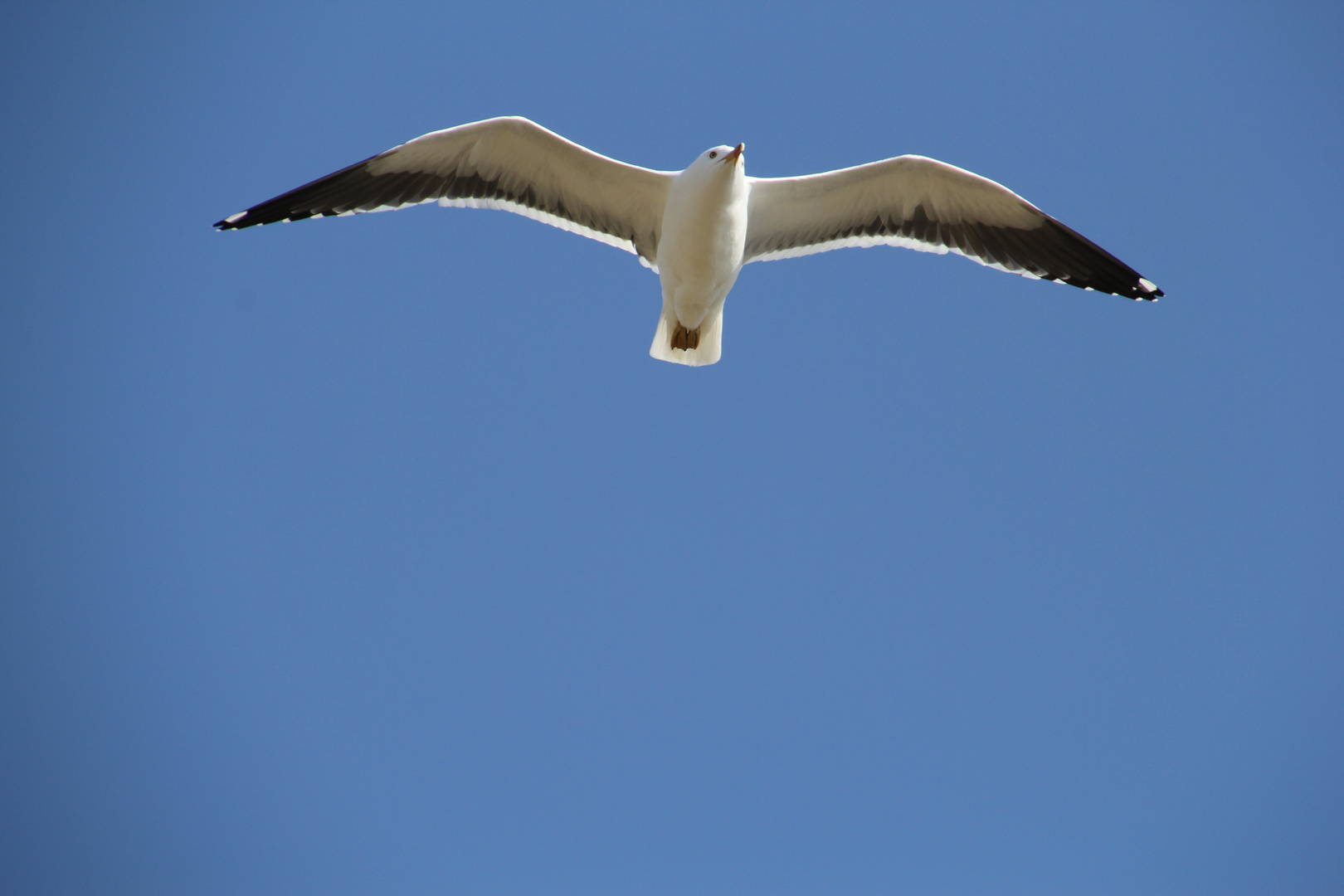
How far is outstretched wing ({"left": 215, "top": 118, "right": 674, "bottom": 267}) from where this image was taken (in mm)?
5633

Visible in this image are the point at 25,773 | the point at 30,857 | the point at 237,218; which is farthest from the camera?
the point at 25,773

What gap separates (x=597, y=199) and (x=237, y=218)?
2.02 metres

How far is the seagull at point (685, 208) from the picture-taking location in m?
5.59

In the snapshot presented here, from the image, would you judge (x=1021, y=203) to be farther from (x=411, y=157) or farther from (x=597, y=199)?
(x=411, y=157)

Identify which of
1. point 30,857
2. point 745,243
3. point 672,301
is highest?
point 745,243

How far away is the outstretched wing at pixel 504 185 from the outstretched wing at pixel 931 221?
70 cm

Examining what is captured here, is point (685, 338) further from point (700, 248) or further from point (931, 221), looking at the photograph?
point (931, 221)

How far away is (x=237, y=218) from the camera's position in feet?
18.2

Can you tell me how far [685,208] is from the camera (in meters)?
5.36

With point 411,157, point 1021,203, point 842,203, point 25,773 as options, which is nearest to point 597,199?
point 411,157

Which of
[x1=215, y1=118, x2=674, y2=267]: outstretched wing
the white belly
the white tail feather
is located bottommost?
the white tail feather

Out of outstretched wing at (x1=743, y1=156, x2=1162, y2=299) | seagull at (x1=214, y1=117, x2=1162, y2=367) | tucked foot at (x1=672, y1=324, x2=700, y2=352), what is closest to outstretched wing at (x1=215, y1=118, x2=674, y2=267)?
seagull at (x1=214, y1=117, x2=1162, y2=367)

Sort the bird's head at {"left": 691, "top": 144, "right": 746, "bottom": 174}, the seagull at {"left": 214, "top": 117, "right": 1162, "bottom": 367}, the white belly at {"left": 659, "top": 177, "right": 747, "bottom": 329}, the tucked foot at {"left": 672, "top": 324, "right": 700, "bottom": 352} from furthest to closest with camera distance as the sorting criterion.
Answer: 1. the tucked foot at {"left": 672, "top": 324, "right": 700, "bottom": 352}
2. the seagull at {"left": 214, "top": 117, "right": 1162, "bottom": 367}
3. the white belly at {"left": 659, "top": 177, "right": 747, "bottom": 329}
4. the bird's head at {"left": 691, "top": 144, "right": 746, "bottom": 174}

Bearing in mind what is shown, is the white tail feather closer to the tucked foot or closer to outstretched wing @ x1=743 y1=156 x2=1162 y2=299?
the tucked foot
